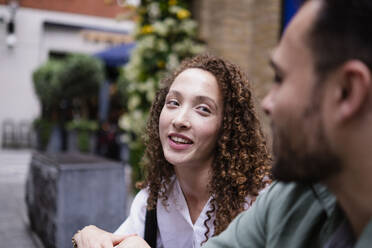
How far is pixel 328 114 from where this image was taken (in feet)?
2.65

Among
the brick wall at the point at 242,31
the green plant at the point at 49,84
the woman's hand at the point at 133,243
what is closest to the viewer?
the woman's hand at the point at 133,243

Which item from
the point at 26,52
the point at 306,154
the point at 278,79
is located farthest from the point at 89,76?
the point at 306,154

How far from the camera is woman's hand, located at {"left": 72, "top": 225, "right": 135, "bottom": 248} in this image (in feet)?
5.01

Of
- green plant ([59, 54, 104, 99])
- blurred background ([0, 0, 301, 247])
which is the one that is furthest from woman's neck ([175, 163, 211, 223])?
green plant ([59, 54, 104, 99])

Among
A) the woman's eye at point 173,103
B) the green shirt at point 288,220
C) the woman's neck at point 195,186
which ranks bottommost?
the woman's neck at point 195,186

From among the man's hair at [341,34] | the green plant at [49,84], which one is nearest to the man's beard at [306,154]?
the man's hair at [341,34]

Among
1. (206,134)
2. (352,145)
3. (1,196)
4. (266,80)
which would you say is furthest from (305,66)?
(1,196)

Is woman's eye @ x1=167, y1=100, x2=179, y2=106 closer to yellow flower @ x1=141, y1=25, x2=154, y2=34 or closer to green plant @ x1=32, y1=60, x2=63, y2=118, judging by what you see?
yellow flower @ x1=141, y1=25, x2=154, y2=34

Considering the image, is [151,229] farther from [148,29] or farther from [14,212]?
[14,212]

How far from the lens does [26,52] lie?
47.5 ft

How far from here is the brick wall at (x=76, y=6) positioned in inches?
583

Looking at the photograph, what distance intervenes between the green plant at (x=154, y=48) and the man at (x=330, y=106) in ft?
13.0

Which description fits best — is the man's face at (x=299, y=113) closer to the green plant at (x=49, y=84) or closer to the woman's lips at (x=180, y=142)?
the woman's lips at (x=180, y=142)

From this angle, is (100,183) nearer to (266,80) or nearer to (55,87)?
(266,80)
